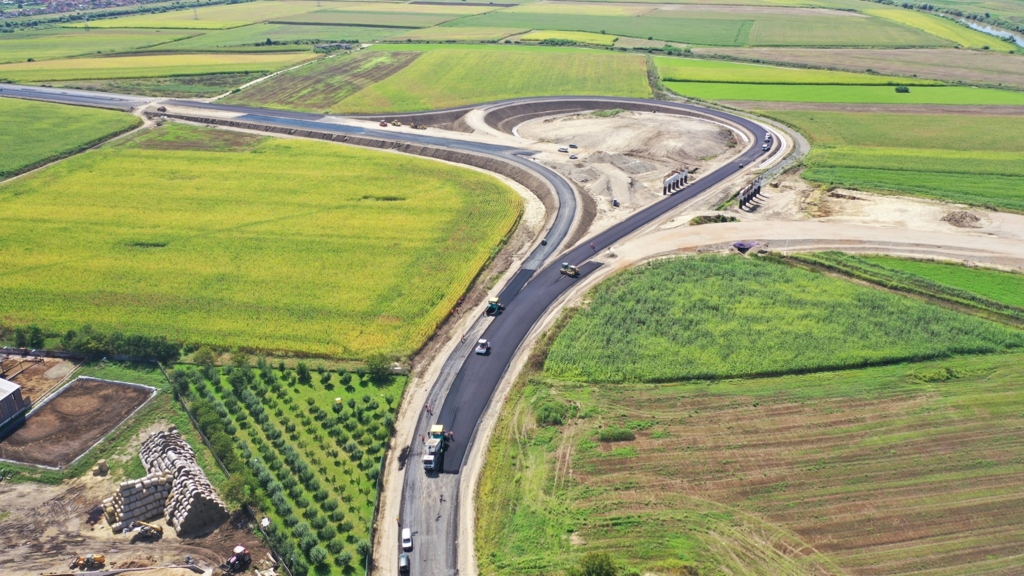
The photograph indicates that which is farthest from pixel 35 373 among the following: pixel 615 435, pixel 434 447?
pixel 615 435

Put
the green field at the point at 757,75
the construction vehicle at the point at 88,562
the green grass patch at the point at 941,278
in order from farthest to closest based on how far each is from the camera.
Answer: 1. the green field at the point at 757,75
2. the green grass patch at the point at 941,278
3. the construction vehicle at the point at 88,562

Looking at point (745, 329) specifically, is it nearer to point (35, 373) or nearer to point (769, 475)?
point (769, 475)

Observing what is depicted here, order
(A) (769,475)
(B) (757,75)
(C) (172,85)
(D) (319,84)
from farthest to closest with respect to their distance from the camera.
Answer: (B) (757,75) → (C) (172,85) → (D) (319,84) → (A) (769,475)

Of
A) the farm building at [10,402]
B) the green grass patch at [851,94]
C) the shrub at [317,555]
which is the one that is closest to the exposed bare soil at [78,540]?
the shrub at [317,555]

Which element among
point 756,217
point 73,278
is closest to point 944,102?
point 756,217

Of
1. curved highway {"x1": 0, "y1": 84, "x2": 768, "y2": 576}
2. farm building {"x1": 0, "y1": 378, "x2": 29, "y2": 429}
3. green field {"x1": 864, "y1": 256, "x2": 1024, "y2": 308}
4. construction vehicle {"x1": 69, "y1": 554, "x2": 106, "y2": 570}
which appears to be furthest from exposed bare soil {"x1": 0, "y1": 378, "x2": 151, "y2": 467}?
green field {"x1": 864, "y1": 256, "x2": 1024, "y2": 308}

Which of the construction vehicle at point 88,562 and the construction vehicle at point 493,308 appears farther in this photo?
the construction vehicle at point 493,308

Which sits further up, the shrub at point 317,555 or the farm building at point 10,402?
the farm building at point 10,402

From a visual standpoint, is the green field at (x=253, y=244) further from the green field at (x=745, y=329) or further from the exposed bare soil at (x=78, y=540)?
the exposed bare soil at (x=78, y=540)
